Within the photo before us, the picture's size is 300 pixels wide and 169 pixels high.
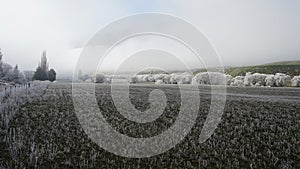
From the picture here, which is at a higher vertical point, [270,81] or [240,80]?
[240,80]

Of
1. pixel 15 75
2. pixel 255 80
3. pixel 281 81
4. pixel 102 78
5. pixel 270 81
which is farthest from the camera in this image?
pixel 255 80

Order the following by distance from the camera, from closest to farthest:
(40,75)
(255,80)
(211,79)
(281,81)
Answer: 1. (40,75)
2. (211,79)
3. (281,81)
4. (255,80)

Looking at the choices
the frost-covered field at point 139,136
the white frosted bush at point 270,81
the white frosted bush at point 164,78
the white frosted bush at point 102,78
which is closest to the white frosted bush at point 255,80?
the white frosted bush at point 270,81

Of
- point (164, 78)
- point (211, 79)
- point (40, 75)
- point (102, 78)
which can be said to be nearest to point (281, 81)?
point (211, 79)

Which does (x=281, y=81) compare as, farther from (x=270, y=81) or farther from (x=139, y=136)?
(x=139, y=136)

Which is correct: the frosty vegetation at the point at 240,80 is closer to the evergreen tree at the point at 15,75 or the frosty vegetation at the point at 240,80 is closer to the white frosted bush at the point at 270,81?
the white frosted bush at the point at 270,81

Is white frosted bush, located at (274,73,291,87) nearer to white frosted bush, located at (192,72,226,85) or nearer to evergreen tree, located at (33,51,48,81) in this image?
white frosted bush, located at (192,72,226,85)

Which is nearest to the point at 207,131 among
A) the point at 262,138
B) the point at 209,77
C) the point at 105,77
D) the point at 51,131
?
the point at 262,138

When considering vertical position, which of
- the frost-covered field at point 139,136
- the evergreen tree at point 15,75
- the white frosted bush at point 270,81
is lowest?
the frost-covered field at point 139,136

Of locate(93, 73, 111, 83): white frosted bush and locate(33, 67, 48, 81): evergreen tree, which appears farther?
locate(93, 73, 111, 83): white frosted bush

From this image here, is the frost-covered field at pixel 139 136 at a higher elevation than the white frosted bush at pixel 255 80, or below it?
below

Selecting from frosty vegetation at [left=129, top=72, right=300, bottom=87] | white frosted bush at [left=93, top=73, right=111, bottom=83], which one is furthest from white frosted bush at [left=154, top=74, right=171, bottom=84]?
white frosted bush at [left=93, top=73, right=111, bottom=83]
